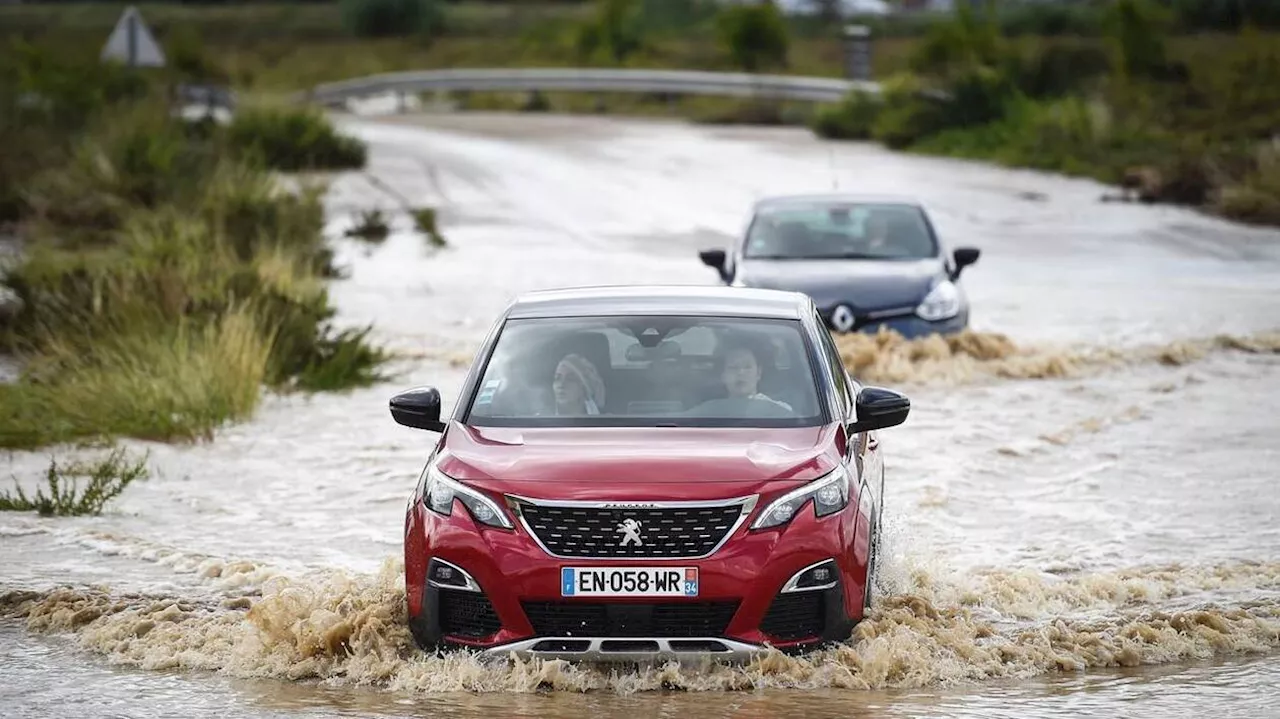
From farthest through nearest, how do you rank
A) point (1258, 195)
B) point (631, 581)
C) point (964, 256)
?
point (1258, 195) < point (964, 256) < point (631, 581)

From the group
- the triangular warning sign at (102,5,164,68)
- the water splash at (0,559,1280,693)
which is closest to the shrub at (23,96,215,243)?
the triangular warning sign at (102,5,164,68)

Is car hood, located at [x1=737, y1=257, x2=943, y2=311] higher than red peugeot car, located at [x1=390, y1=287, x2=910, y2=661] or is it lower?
lower

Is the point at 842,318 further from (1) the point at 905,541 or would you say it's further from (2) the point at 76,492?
(2) the point at 76,492

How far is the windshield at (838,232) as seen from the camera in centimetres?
2014

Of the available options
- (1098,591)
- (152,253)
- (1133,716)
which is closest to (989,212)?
(152,253)

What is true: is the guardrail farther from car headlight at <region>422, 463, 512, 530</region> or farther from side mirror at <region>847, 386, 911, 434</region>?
car headlight at <region>422, 463, 512, 530</region>

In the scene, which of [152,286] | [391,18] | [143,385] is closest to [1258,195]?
[152,286]

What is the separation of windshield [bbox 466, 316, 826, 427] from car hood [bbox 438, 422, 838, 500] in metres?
0.22

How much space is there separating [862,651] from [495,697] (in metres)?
1.40

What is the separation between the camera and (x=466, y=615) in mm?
8875

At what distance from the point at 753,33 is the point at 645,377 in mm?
57034

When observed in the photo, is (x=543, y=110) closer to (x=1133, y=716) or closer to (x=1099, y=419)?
(x=1099, y=419)

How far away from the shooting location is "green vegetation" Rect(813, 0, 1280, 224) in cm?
3975

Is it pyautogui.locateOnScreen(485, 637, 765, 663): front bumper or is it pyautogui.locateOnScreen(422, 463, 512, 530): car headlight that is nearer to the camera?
pyautogui.locateOnScreen(485, 637, 765, 663): front bumper
